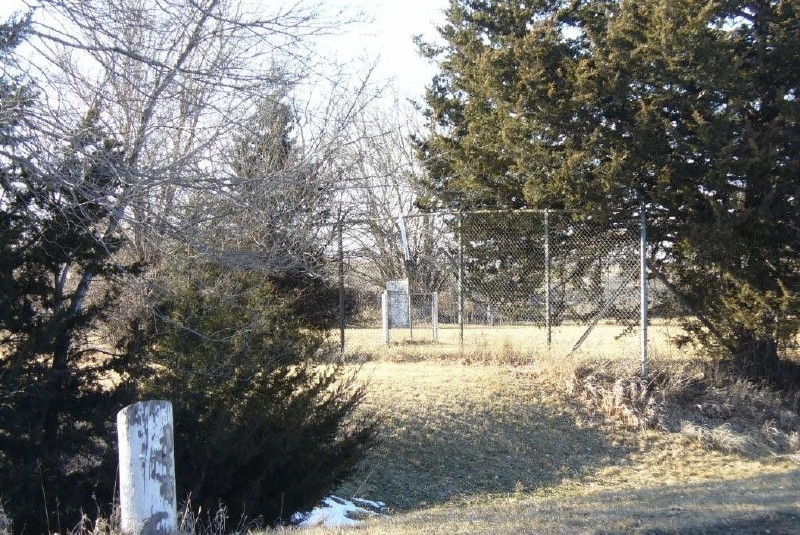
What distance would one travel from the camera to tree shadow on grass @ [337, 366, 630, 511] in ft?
34.0

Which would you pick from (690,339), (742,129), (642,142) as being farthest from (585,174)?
(690,339)

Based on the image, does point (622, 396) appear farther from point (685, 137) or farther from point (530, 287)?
point (685, 137)

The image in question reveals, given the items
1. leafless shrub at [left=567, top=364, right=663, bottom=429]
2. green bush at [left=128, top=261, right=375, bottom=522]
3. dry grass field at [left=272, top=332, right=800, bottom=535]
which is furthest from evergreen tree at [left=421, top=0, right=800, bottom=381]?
green bush at [left=128, top=261, right=375, bottom=522]

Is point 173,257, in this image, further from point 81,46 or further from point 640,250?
point 640,250

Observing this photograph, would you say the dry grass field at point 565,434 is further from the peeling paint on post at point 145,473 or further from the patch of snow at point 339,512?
the peeling paint on post at point 145,473

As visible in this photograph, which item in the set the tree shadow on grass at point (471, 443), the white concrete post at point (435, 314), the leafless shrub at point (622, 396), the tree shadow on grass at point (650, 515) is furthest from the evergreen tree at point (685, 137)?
the tree shadow on grass at point (650, 515)

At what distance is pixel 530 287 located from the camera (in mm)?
13883

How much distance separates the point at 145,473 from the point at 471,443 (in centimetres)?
681

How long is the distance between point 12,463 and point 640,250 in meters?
9.54

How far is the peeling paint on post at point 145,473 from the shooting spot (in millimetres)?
5156

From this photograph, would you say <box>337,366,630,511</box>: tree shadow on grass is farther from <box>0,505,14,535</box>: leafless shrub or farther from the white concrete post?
<box>0,505,14,535</box>: leafless shrub

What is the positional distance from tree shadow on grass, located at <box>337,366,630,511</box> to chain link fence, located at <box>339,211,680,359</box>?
1.38m

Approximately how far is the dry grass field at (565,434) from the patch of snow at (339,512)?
0.23 m

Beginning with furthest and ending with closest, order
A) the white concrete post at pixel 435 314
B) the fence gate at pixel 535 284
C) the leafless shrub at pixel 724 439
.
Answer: the white concrete post at pixel 435 314 < the fence gate at pixel 535 284 < the leafless shrub at pixel 724 439
